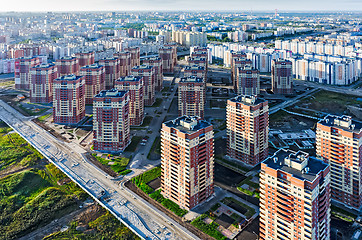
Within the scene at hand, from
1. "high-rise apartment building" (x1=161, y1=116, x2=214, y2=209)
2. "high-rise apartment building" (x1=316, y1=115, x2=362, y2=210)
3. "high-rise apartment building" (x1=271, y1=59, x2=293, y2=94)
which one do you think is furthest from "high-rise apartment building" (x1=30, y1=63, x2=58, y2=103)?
"high-rise apartment building" (x1=316, y1=115, x2=362, y2=210)

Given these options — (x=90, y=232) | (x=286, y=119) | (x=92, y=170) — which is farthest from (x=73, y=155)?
(x=286, y=119)

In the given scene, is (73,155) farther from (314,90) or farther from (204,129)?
(314,90)

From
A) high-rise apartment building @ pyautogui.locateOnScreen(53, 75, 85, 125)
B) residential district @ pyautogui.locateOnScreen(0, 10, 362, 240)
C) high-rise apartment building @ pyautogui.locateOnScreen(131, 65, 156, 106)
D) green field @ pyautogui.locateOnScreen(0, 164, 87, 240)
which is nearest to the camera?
residential district @ pyautogui.locateOnScreen(0, 10, 362, 240)

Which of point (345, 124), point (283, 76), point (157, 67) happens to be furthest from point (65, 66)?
point (345, 124)

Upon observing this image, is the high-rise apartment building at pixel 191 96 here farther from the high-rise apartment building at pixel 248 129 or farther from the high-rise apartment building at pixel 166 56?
the high-rise apartment building at pixel 166 56

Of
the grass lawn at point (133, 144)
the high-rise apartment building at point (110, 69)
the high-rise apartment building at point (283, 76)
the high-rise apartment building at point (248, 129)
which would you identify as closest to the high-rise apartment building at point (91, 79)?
the high-rise apartment building at point (110, 69)

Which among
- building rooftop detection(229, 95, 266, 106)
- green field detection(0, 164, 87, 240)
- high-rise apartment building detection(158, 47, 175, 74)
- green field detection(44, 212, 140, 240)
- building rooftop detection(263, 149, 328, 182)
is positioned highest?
high-rise apartment building detection(158, 47, 175, 74)

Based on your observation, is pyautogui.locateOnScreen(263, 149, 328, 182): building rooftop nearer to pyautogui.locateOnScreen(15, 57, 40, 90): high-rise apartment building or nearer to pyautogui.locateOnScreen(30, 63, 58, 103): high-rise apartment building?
pyautogui.locateOnScreen(30, 63, 58, 103): high-rise apartment building

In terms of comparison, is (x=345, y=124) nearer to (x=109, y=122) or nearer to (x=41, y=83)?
(x=109, y=122)
